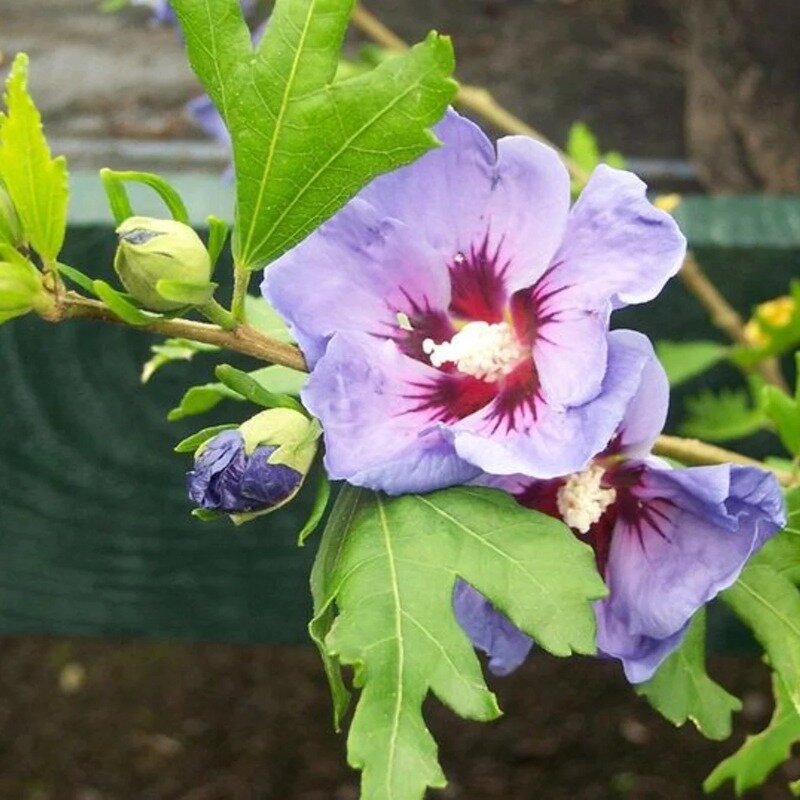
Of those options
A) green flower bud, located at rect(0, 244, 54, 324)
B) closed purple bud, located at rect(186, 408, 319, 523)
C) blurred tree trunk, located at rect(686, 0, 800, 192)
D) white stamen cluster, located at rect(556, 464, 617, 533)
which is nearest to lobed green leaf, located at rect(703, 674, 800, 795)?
white stamen cluster, located at rect(556, 464, 617, 533)

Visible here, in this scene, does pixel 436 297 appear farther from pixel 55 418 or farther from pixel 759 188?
pixel 759 188

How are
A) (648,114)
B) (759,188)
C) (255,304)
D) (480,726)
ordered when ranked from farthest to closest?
(648,114) → (759,188) → (480,726) → (255,304)

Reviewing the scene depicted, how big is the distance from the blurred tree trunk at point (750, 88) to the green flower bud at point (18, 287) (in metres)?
1.78

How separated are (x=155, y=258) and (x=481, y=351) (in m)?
0.17

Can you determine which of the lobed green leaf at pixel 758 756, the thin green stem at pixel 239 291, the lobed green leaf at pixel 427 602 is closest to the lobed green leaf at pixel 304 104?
the thin green stem at pixel 239 291

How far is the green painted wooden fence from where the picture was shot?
1.26m

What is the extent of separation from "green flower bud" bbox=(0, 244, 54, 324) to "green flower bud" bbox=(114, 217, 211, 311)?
4 centimetres

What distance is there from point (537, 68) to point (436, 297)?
2.65m

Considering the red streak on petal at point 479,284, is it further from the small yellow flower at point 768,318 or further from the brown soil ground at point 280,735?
the brown soil ground at point 280,735

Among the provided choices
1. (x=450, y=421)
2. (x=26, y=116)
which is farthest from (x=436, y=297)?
(x=26, y=116)

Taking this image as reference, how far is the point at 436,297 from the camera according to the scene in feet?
2.02

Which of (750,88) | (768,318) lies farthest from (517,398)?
(750,88)

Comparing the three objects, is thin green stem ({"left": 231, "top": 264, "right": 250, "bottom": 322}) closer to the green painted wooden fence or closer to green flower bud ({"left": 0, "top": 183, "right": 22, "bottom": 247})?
green flower bud ({"left": 0, "top": 183, "right": 22, "bottom": 247})

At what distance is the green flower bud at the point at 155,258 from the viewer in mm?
507
